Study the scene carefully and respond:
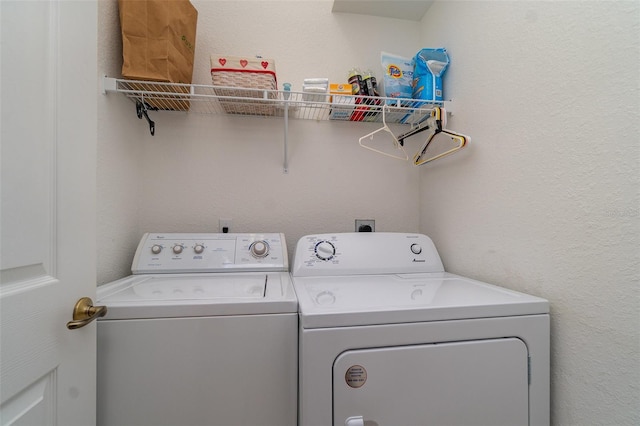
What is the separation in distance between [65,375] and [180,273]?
21.8 inches

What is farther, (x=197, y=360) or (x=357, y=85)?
(x=357, y=85)

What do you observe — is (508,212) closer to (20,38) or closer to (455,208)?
(455,208)

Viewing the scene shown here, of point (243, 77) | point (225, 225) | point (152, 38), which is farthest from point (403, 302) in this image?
point (152, 38)

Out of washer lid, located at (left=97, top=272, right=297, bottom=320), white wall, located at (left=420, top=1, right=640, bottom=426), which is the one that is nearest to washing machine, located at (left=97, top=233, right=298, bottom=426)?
washer lid, located at (left=97, top=272, right=297, bottom=320)

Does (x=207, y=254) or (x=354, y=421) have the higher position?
(x=207, y=254)

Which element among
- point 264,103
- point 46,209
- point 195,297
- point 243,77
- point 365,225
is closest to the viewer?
point 46,209

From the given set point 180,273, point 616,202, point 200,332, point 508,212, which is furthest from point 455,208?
point 180,273

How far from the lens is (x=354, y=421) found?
66cm

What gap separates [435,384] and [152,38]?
1.64 m

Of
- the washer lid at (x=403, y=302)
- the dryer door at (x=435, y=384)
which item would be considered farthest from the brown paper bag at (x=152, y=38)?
the dryer door at (x=435, y=384)

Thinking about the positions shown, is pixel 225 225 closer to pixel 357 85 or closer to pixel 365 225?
pixel 365 225

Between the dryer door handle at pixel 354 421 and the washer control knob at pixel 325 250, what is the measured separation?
0.64 m

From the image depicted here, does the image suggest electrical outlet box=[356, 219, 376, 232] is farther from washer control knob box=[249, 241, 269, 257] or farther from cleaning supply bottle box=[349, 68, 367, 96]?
cleaning supply bottle box=[349, 68, 367, 96]

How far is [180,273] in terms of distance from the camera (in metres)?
1.17
